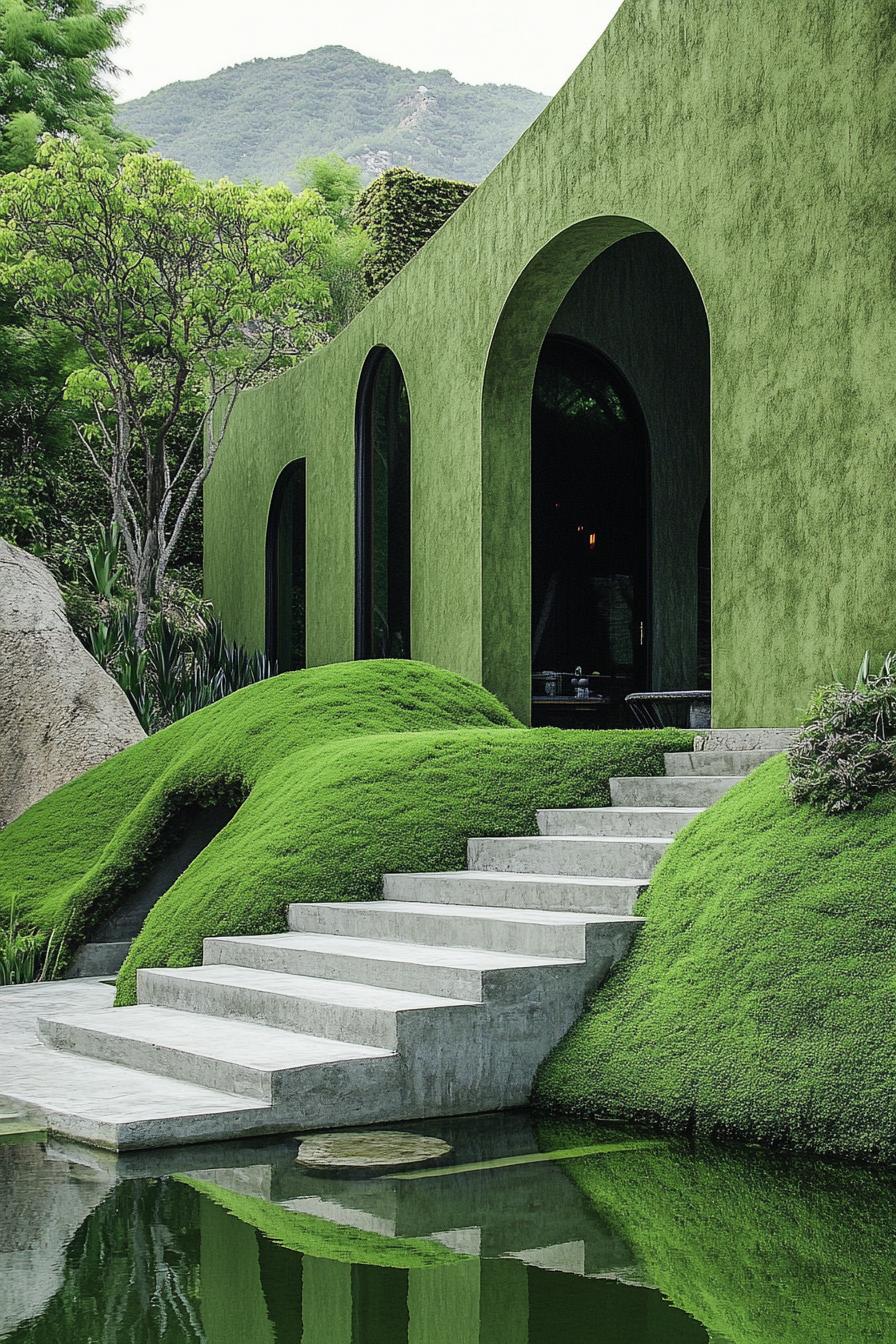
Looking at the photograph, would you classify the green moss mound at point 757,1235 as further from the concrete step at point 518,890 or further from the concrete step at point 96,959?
the concrete step at point 96,959

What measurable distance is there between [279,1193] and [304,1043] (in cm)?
108

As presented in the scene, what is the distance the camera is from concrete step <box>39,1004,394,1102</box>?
4.79m

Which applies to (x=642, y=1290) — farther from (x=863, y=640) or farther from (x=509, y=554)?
(x=509, y=554)

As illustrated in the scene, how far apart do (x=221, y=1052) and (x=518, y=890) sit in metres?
1.62

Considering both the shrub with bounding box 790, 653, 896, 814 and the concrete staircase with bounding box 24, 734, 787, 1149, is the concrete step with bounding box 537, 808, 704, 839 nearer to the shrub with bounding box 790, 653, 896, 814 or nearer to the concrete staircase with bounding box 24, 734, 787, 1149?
the concrete staircase with bounding box 24, 734, 787, 1149

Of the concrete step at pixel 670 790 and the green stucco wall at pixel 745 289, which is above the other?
the green stucco wall at pixel 745 289

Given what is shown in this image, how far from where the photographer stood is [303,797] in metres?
7.43

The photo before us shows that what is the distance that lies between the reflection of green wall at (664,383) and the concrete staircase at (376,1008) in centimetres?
757

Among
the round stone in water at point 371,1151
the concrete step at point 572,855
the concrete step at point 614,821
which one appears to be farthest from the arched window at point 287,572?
the round stone in water at point 371,1151

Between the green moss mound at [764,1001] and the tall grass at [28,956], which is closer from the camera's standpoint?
the green moss mound at [764,1001]

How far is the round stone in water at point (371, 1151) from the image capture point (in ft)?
14.5

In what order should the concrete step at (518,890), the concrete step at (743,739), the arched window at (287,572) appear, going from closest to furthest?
1. the concrete step at (518,890)
2. the concrete step at (743,739)
3. the arched window at (287,572)

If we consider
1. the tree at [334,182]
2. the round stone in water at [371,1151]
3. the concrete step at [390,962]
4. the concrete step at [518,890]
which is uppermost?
the tree at [334,182]

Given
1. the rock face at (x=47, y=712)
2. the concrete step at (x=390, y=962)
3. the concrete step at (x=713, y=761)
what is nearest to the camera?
the concrete step at (x=390, y=962)
